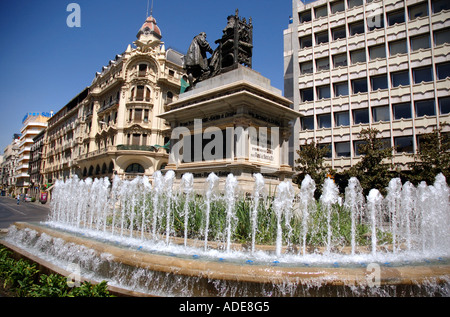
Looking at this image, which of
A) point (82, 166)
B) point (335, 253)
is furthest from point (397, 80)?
point (82, 166)

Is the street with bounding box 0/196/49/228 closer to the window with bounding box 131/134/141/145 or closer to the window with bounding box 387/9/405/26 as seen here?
the window with bounding box 131/134/141/145

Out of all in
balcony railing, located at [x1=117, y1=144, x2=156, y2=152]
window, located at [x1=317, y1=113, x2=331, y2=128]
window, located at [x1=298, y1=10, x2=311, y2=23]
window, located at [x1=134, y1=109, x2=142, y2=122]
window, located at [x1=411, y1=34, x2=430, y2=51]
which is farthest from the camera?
window, located at [x1=134, y1=109, x2=142, y2=122]

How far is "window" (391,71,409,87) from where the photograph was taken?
2866 cm

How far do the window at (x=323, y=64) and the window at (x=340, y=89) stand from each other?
2.28 metres

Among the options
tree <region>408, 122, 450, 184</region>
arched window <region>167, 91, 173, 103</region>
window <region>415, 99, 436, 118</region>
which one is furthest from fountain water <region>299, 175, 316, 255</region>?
arched window <region>167, 91, 173, 103</region>

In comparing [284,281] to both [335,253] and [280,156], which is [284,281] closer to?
[335,253]

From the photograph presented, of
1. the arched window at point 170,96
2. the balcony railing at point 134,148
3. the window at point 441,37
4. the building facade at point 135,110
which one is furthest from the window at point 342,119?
the balcony railing at point 134,148

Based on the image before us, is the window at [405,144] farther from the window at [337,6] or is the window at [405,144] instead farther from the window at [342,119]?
the window at [337,6]

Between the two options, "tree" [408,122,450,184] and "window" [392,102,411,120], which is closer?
"tree" [408,122,450,184]

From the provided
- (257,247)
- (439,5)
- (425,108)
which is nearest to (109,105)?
(425,108)

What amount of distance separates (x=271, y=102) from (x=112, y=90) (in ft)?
124

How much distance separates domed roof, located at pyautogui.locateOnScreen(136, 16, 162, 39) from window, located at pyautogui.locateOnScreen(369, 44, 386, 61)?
98.3 ft

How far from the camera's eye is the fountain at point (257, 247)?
4.04 meters
